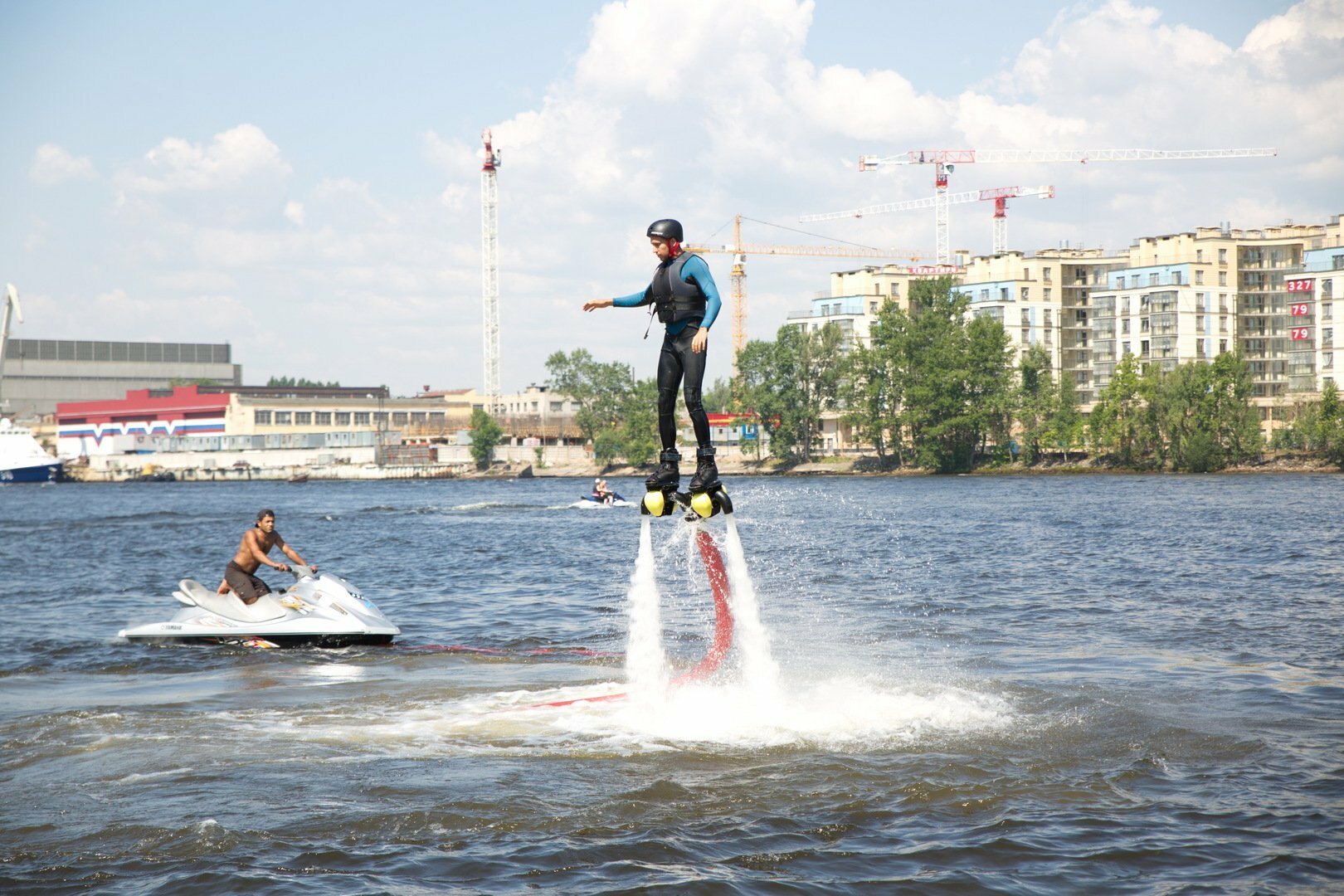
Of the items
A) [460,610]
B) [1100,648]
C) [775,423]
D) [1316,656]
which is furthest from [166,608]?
[775,423]

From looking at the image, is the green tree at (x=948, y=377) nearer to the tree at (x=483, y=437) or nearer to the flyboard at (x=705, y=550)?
the tree at (x=483, y=437)

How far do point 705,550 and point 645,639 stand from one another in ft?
12.0

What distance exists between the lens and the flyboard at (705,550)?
12.7 m

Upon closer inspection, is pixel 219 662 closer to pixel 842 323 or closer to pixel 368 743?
pixel 368 743

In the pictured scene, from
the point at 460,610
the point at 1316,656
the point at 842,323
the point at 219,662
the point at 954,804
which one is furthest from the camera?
the point at 842,323

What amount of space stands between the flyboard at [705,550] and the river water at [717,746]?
0.29m

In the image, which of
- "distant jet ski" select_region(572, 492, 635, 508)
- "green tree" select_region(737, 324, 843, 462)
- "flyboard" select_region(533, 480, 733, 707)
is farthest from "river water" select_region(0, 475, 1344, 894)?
"green tree" select_region(737, 324, 843, 462)

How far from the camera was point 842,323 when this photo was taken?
6486 inches

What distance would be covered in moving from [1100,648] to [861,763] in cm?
893

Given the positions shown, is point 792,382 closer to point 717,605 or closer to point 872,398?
point 872,398

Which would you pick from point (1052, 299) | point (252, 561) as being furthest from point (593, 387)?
point (252, 561)

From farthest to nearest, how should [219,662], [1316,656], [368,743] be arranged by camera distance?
[219,662] → [1316,656] → [368,743]

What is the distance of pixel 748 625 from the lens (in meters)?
15.4

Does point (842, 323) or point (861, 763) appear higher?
point (842, 323)
